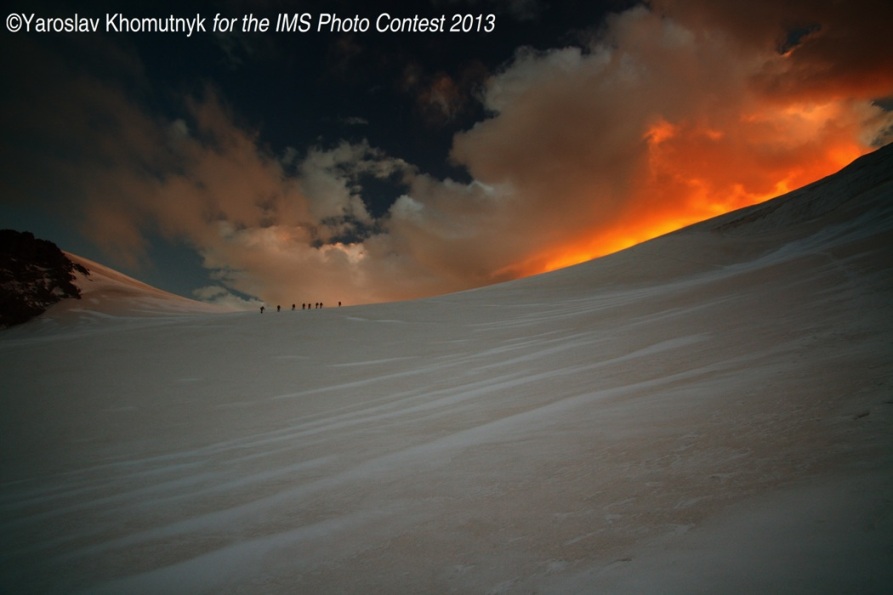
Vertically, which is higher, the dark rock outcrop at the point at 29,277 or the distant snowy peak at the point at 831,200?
the dark rock outcrop at the point at 29,277

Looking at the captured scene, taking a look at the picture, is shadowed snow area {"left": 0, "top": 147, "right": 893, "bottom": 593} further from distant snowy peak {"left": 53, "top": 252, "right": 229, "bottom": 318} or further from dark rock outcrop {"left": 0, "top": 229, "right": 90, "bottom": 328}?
dark rock outcrop {"left": 0, "top": 229, "right": 90, "bottom": 328}

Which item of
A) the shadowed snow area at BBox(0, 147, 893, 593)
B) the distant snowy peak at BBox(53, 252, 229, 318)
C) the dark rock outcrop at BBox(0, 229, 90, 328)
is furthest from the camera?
the distant snowy peak at BBox(53, 252, 229, 318)

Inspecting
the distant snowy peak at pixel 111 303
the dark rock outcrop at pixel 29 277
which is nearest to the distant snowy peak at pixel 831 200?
the distant snowy peak at pixel 111 303

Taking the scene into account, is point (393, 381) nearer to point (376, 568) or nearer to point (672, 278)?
point (376, 568)

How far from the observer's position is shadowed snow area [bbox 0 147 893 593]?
1242 mm

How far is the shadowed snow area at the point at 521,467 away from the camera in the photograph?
4.08ft

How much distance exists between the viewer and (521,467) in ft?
7.41

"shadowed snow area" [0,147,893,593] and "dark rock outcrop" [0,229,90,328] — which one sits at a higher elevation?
"dark rock outcrop" [0,229,90,328]

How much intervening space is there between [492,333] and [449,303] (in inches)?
228

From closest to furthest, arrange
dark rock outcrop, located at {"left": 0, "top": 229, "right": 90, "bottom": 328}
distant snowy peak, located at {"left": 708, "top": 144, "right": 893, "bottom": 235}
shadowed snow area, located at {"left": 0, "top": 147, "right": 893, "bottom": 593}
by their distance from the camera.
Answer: shadowed snow area, located at {"left": 0, "top": 147, "right": 893, "bottom": 593} → distant snowy peak, located at {"left": 708, "top": 144, "right": 893, "bottom": 235} → dark rock outcrop, located at {"left": 0, "top": 229, "right": 90, "bottom": 328}

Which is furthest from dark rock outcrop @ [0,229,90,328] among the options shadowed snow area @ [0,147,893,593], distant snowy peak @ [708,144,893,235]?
distant snowy peak @ [708,144,893,235]

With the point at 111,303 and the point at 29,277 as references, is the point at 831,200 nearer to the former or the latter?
the point at 111,303

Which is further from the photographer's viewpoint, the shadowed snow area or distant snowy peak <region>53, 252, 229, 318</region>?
distant snowy peak <region>53, 252, 229, 318</region>

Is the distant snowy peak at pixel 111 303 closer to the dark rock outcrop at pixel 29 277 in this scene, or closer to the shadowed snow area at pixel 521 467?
the dark rock outcrop at pixel 29 277
